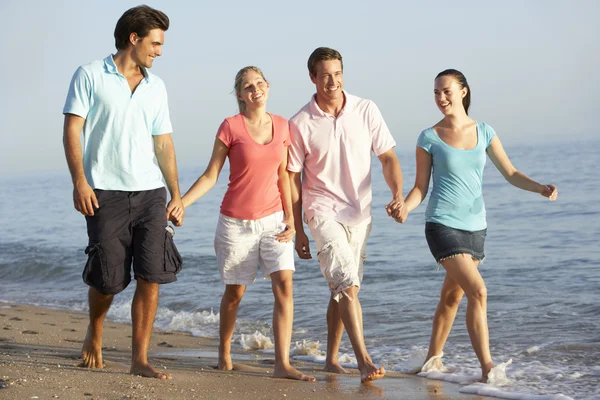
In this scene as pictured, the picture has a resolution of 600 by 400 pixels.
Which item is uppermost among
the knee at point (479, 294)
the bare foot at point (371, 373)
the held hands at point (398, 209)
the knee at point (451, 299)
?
the held hands at point (398, 209)

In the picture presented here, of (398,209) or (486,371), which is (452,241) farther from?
(486,371)

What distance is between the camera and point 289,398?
4.55 metres

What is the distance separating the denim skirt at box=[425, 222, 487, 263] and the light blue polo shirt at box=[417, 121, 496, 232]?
36mm

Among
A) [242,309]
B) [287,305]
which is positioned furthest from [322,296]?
[287,305]

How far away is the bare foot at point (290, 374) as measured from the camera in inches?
202

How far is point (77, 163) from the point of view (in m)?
4.51

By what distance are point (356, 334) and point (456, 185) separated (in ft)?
3.83

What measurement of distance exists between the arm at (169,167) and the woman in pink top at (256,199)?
1.17 ft

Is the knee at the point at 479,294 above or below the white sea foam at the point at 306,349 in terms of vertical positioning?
above

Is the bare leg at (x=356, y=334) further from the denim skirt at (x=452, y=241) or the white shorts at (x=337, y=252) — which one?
the denim skirt at (x=452, y=241)

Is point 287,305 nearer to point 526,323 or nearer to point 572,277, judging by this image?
point 526,323

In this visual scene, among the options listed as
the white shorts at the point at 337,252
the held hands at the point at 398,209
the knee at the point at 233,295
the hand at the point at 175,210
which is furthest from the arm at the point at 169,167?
the held hands at the point at 398,209

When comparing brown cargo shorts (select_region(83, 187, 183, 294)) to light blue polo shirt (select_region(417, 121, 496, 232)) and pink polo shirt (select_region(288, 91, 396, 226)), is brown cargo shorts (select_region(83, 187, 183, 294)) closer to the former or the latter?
pink polo shirt (select_region(288, 91, 396, 226))

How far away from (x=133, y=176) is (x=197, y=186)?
0.66m
